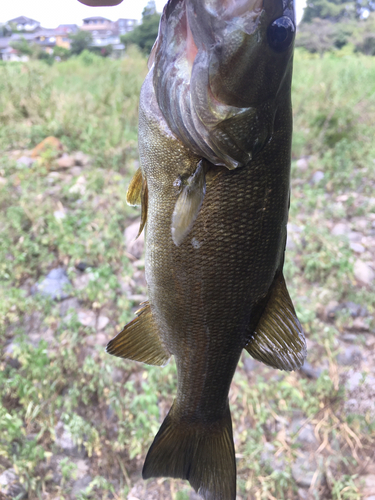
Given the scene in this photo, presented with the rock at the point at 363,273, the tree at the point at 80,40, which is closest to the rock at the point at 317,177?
the rock at the point at 363,273

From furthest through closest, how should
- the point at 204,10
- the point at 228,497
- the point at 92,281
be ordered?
the point at 92,281 < the point at 228,497 < the point at 204,10

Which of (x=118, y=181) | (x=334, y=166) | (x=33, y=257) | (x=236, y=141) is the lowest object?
(x=33, y=257)

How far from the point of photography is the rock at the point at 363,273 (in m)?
3.21

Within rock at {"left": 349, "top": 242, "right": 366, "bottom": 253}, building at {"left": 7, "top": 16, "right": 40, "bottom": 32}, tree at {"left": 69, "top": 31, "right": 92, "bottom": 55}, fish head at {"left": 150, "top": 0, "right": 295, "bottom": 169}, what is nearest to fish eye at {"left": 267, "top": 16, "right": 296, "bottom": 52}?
fish head at {"left": 150, "top": 0, "right": 295, "bottom": 169}

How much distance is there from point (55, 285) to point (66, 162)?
198 centimetres

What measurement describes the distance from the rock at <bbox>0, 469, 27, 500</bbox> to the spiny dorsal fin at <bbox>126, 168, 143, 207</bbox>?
1.86 m

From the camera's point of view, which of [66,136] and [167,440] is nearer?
[167,440]

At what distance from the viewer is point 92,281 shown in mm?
2840

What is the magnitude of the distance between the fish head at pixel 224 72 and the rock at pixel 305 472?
2.13 m

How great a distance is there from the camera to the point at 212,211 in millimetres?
884

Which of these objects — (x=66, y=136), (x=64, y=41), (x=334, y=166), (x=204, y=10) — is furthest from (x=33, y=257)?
(x=64, y=41)

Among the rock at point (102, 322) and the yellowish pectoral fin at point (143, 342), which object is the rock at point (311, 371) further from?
the yellowish pectoral fin at point (143, 342)

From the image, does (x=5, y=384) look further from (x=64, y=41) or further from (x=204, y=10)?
(x=64, y=41)

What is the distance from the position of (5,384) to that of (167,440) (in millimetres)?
1517
